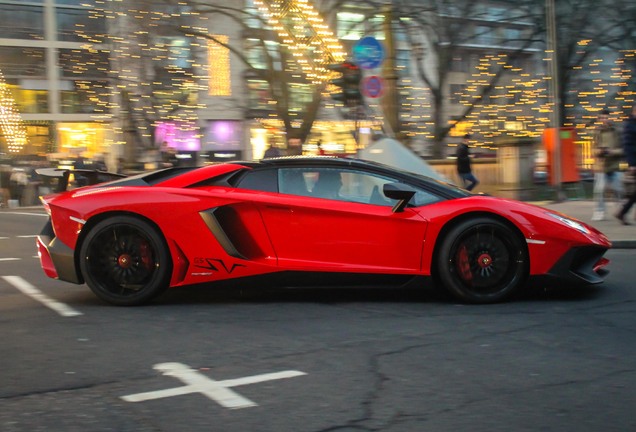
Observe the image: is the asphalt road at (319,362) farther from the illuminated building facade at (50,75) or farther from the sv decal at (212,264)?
the illuminated building facade at (50,75)

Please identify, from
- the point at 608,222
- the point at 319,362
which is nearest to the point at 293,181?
the point at 319,362

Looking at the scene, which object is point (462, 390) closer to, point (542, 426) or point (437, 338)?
point (542, 426)

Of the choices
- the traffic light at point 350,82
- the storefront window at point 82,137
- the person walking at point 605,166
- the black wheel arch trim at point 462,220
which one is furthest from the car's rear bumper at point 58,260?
the storefront window at point 82,137

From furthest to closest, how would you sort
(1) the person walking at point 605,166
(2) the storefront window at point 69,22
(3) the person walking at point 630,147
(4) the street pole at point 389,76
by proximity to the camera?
1. (2) the storefront window at point 69,22
2. (4) the street pole at point 389,76
3. (1) the person walking at point 605,166
4. (3) the person walking at point 630,147

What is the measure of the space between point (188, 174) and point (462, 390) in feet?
10.8

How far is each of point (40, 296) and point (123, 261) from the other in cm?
103

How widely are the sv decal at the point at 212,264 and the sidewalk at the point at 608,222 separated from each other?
19.0 feet

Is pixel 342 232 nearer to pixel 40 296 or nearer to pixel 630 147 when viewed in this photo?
pixel 40 296

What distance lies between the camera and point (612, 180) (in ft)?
43.5

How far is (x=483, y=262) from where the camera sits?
6203 mm

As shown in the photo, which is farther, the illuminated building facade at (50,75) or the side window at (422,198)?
the illuminated building facade at (50,75)

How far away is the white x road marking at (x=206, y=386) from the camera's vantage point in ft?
12.5

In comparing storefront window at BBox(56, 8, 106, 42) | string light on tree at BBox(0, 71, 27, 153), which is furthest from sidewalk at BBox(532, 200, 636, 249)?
storefront window at BBox(56, 8, 106, 42)

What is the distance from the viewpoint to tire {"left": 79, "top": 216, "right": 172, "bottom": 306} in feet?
20.5
